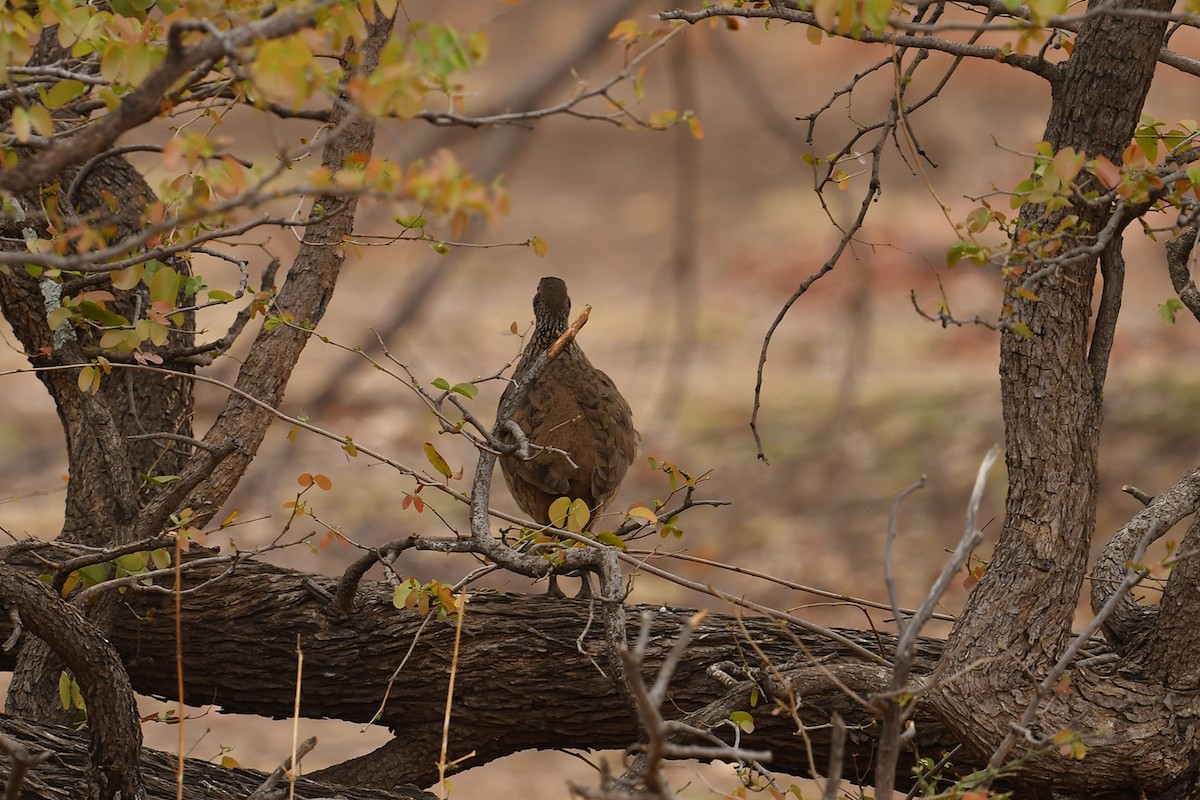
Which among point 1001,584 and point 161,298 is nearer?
point 161,298

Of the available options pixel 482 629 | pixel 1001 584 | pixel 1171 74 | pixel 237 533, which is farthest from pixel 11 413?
pixel 1171 74

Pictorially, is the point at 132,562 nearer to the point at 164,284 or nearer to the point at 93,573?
the point at 93,573

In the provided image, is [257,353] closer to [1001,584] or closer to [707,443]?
[1001,584]

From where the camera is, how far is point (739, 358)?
12891 millimetres

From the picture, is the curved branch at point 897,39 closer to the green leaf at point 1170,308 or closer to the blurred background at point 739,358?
the green leaf at point 1170,308

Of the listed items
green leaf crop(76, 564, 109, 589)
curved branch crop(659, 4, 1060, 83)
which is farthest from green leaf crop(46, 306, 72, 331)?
curved branch crop(659, 4, 1060, 83)

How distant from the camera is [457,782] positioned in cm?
802

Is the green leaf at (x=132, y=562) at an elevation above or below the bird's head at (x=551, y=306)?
below

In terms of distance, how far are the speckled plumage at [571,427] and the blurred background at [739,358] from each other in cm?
137

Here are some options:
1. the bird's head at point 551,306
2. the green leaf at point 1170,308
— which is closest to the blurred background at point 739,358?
the bird's head at point 551,306

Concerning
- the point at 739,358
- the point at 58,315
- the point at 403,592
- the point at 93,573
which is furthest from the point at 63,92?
the point at 739,358

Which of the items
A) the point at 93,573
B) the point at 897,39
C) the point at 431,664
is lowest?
the point at 431,664

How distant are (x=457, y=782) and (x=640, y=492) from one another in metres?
3.23

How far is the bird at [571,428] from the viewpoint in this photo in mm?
4379
